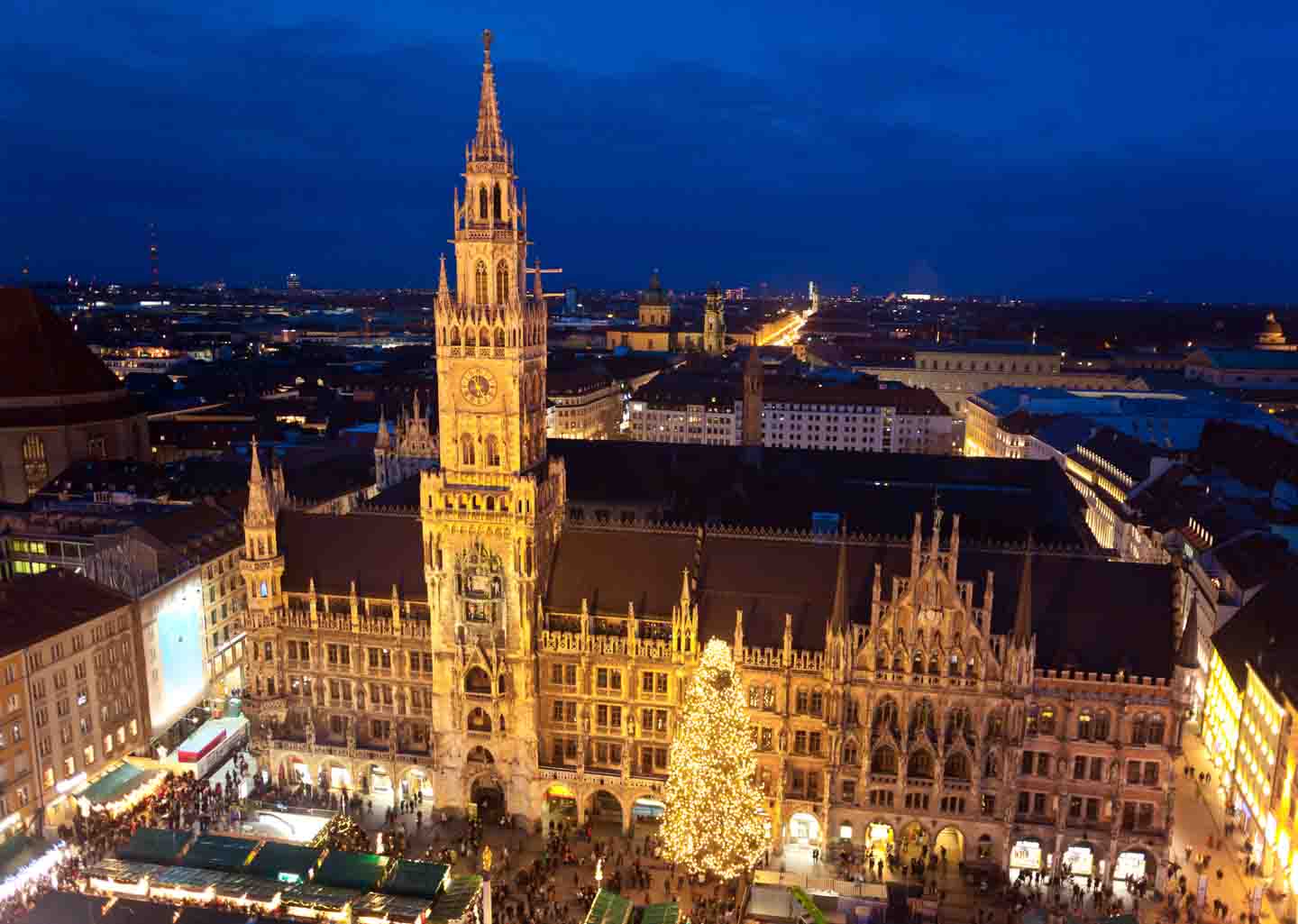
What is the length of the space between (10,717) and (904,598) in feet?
175

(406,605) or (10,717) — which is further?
(406,605)

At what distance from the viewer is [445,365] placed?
62.8m

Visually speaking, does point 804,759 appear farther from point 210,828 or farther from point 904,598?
point 210,828

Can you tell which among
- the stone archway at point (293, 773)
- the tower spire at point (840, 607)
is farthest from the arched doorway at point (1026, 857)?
the stone archway at point (293, 773)

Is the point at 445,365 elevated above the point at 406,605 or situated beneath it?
elevated above

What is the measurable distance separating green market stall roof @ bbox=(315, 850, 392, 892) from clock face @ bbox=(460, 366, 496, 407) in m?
26.1

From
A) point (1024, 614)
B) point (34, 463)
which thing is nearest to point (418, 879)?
point (1024, 614)

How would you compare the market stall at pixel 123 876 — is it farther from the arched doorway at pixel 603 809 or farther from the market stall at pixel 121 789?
the arched doorway at pixel 603 809

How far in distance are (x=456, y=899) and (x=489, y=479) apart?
23.7m

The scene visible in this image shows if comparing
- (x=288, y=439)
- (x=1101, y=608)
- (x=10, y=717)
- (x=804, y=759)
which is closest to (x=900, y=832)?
(x=804, y=759)

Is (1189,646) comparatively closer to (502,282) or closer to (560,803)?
(560,803)

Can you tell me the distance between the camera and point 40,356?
12112 centimetres

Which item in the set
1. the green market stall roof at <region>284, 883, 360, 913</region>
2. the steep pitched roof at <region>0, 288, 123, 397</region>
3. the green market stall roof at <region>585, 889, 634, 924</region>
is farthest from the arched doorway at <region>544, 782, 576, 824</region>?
the steep pitched roof at <region>0, 288, 123, 397</region>

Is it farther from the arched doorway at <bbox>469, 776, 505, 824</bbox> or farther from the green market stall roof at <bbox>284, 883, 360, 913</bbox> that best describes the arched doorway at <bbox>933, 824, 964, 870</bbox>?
the green market stall roof at <bbox>284, 883, 360, 913</bbox>
